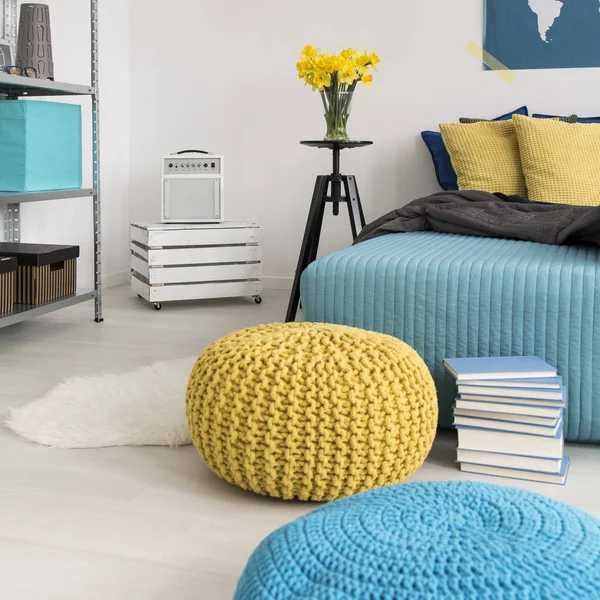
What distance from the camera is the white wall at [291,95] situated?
158 inches

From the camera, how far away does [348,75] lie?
11.1 ft

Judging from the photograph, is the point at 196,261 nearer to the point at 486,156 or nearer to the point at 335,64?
the point at 335,64

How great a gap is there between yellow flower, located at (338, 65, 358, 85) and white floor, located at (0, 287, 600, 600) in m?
1.76

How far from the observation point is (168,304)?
13.1ft

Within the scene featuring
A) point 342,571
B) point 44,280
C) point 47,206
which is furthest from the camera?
point 47,206

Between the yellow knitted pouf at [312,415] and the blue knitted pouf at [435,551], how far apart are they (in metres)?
0.46

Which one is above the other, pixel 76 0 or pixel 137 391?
pixel 76 0

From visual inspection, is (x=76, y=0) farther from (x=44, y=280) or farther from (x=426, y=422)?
(x=426, y=422)

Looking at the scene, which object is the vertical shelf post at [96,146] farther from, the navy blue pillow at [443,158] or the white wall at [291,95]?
the navy blue pillow at [443,158]

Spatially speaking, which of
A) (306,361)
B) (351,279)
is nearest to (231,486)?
(306,361)

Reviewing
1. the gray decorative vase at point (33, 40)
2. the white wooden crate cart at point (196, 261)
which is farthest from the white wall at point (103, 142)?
the gray decorative vase at point (33, 40)

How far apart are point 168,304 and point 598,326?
8.13 ft

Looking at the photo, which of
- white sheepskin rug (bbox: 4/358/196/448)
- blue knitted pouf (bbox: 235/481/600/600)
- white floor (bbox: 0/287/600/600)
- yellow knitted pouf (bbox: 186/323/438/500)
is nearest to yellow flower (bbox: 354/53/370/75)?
white sheepskin rug (bbox: 4/358/196/448)

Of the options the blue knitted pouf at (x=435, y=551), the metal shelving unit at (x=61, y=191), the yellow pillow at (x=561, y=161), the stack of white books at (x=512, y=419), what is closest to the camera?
the blue knitted pouf at (x=435, y=551)
